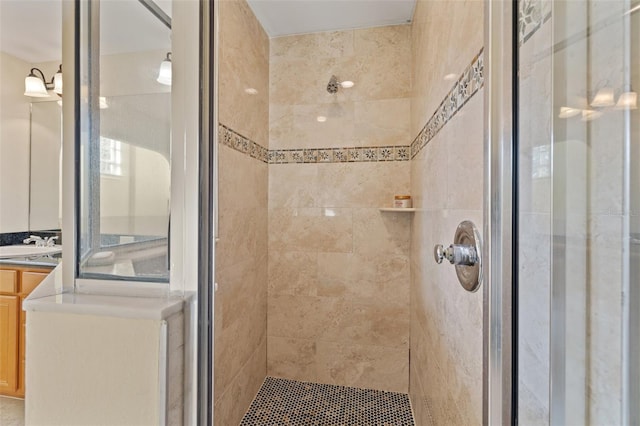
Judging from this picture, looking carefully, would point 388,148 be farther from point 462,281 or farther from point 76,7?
point 76,7

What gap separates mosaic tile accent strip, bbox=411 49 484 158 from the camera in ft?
2.48

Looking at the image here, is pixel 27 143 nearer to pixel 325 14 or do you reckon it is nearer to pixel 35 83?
pixel 35 83

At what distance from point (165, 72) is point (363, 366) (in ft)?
6.60

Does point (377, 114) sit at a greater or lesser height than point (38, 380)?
greater

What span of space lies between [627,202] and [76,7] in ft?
4.06

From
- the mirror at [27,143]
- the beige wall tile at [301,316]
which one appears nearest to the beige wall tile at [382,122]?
the beige wall tile at [301,316]

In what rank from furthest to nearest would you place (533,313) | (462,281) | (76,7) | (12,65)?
1. (12,65)
2. (462,281)
3. (76,7)
4. (533,313)

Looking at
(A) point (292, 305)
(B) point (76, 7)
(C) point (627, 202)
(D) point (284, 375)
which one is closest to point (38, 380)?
(B) point (76, 7)

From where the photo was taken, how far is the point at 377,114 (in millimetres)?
1984

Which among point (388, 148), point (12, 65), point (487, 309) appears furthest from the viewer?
point (388, 148)

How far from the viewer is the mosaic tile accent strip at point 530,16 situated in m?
0.52

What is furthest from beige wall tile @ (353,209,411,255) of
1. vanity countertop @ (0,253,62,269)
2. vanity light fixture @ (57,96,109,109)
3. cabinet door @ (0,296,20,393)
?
cabinet door @ (0,296,20,393)

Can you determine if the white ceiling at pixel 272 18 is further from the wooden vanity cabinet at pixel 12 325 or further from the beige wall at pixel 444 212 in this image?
the wooden vanity cabinet at pixel 12 325

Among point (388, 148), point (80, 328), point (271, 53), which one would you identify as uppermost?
point (271, 53)
